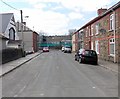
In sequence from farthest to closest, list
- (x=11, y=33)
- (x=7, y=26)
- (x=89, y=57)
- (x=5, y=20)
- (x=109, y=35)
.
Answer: (x=11, y=33) → (x=5, y=20) → (x=7, y=26) → (x=109, y=35) → (x=89, y=57)

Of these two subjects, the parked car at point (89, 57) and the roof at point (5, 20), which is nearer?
the parked car at point (89, 57)

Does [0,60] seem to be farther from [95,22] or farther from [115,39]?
[95,22]

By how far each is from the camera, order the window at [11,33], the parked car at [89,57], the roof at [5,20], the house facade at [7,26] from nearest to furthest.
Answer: the parked car at [89,57]
the house facade at [7,26]
the roof at [5,20]
the window at [11,33]

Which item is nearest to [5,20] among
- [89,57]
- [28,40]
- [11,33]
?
[11,33]

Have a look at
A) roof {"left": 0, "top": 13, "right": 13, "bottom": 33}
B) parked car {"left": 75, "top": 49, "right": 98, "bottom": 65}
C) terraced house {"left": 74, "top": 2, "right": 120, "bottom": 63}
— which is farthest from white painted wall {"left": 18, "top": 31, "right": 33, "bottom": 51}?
parked car {"left": 75, "top": 49, "right": 98, "bottom": 65}

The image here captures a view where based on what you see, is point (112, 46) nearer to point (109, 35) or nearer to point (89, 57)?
point (109, 35)

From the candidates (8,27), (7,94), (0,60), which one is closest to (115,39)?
(0,60)

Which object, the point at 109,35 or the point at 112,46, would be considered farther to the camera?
the point at 109,35

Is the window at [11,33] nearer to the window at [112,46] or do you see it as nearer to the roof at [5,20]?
the roof at [5,20]

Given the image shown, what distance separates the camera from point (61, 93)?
1045 cm

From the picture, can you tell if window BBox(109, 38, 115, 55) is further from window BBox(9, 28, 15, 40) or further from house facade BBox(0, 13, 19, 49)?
window BBox(9, 28, 15, 40)

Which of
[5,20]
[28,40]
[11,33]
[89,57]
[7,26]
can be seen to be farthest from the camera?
[28,40]

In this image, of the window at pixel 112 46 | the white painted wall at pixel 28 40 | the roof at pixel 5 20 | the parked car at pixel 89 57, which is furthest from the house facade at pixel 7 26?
the window at pixel 112 46

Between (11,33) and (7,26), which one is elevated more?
(7,26)
